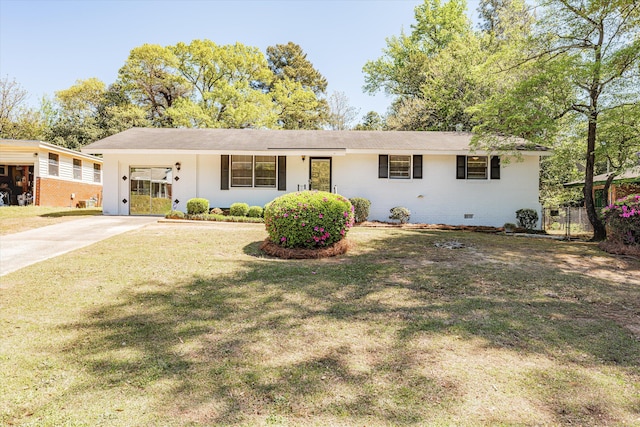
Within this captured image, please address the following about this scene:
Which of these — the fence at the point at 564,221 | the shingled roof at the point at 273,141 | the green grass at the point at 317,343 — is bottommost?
the green grass at the point at 317,343

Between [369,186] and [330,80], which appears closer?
[369,186]

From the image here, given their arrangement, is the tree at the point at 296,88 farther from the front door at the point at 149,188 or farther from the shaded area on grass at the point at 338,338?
the shaded area on grass at the point at 338,338

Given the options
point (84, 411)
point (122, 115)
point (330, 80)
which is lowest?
point (84, 411)

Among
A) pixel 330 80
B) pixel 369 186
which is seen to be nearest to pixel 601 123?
pixel 369 186

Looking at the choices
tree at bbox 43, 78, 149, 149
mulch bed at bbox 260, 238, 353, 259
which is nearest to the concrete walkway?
mulch bed at bbox 260, 238, 353, 259

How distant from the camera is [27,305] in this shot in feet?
14.5

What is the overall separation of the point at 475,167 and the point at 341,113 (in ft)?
72.0

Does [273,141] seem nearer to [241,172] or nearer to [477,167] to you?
[241,172]

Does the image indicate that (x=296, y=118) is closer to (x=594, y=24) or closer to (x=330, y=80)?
(x=330, y=80)

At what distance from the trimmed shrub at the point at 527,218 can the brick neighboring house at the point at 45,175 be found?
22.4m

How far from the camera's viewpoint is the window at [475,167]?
14.3 m

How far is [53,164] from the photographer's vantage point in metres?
19.2

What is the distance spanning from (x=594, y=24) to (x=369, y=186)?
849cm

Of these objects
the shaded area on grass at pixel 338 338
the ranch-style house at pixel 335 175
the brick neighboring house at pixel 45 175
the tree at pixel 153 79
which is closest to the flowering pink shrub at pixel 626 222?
the shaded area on grass at pixel 338 338
